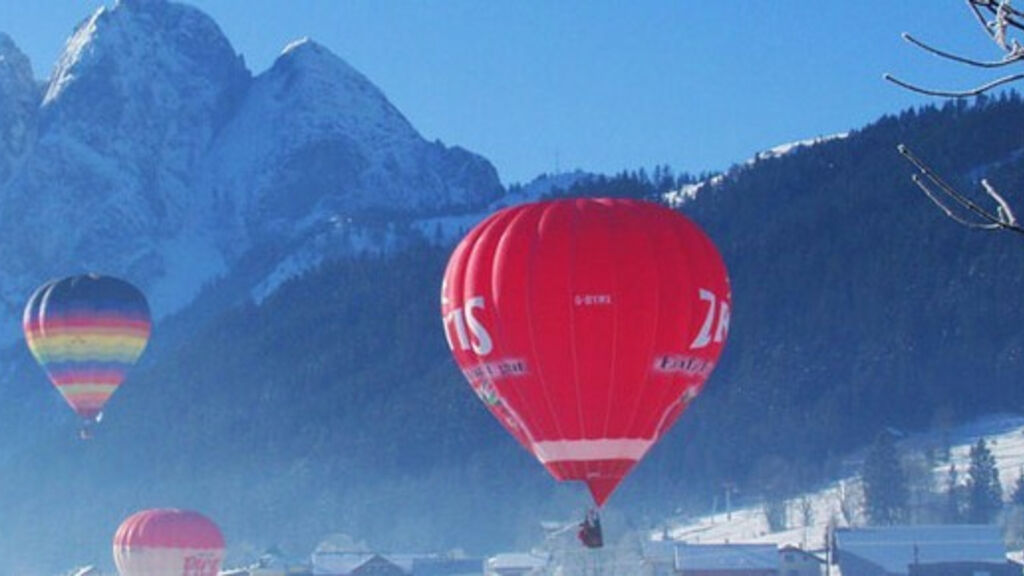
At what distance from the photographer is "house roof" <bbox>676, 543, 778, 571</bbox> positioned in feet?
340

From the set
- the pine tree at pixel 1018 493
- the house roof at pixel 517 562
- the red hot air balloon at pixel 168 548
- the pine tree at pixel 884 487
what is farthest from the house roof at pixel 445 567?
the red hot air balloon at pixel 168 548

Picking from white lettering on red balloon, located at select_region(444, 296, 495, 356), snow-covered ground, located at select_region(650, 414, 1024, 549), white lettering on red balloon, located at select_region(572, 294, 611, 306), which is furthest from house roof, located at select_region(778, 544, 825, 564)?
white lettering on red balloon, located at select_region(572, 294, 611, 306)

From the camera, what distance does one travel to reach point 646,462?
157625 millimetres

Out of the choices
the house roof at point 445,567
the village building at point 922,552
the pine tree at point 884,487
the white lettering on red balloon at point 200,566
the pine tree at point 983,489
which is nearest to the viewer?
the white lettering on red balloon at point 200,566

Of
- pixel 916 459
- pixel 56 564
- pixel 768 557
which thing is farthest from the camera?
pixel 56 564

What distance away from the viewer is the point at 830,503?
143 meters

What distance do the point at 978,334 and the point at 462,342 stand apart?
14373cm

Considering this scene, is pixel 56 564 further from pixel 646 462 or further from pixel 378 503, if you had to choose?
pixel 646 462

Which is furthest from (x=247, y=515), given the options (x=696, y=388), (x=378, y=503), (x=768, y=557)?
(x=696, y=388)

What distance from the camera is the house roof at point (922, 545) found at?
102188mm

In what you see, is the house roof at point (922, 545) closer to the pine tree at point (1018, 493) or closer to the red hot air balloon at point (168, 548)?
the pine tree at point (1018, 493)

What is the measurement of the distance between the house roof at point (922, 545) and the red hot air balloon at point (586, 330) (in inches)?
2767

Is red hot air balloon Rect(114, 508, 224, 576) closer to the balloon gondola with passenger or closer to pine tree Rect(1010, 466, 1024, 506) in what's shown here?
the balloon gondola with passenger

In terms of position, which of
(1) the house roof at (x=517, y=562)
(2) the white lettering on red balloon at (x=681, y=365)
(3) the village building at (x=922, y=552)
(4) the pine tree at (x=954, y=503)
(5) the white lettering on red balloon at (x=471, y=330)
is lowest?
(2) the white lettering on red balloon at (x=681, y=365)
